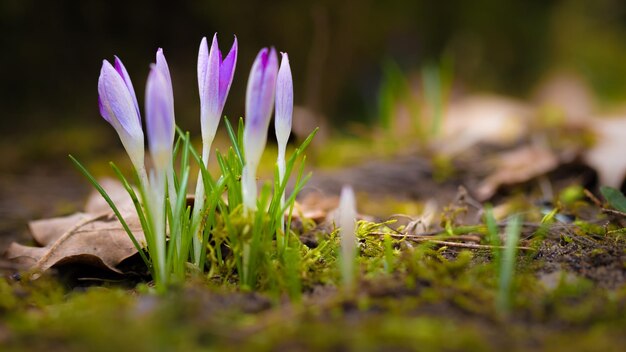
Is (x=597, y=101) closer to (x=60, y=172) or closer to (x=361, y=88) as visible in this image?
(x=361, y=88)

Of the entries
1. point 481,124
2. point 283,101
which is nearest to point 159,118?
point 283,101

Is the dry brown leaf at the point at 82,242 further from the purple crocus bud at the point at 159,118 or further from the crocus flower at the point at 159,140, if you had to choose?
the purple crocus bud at the point at 159,118

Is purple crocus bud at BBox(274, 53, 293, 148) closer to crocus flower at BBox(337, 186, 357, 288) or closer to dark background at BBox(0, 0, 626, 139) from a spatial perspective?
crocus flower at BBox(337, 186, 357, 288)

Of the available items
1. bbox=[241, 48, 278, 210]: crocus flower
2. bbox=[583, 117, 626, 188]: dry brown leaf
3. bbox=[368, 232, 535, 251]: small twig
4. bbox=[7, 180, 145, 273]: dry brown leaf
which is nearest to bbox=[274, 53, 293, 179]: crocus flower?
bbox=[241, 48, 278, 210]: crocus flower

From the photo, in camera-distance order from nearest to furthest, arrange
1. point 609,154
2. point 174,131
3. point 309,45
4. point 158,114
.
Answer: point 158,114, point 174,131, point 609,154, point 309,45

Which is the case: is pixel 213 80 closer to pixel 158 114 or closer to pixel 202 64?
pixel 202 64

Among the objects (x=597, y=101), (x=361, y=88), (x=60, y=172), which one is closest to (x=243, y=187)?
(x=60, y=172)
